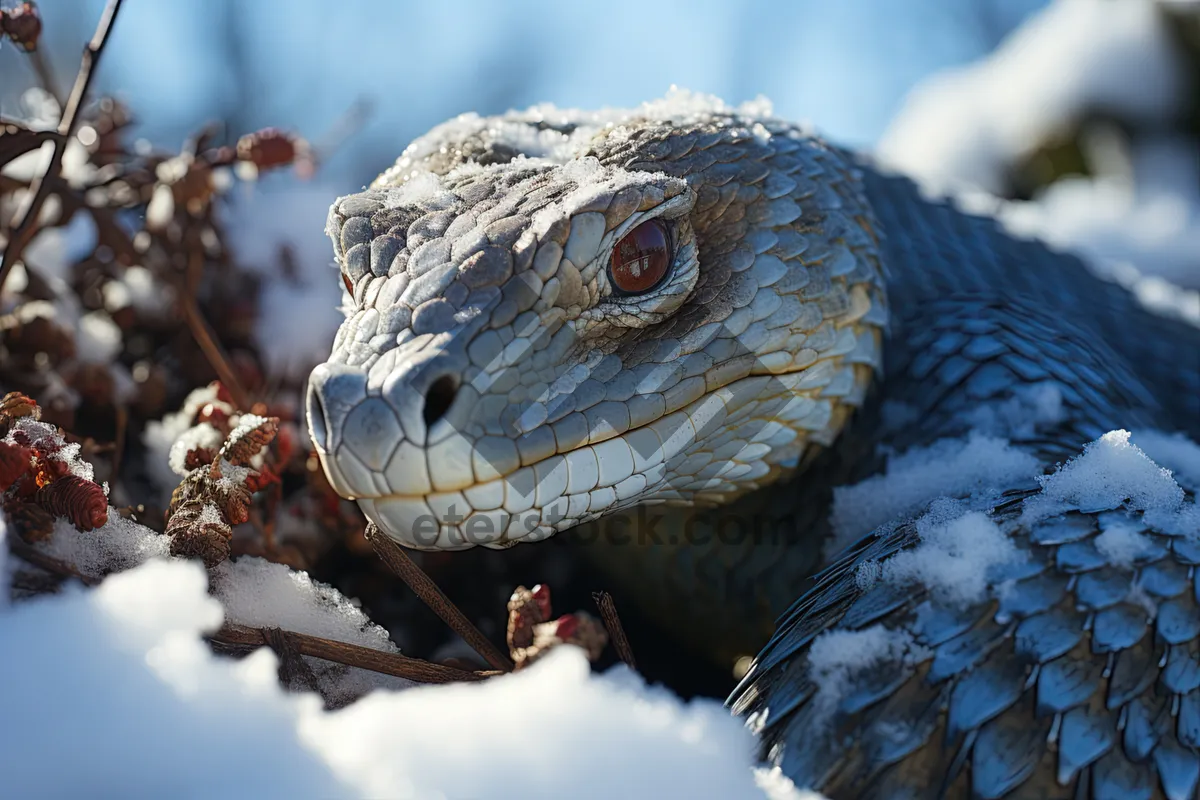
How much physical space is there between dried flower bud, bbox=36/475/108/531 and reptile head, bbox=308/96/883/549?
21 cm

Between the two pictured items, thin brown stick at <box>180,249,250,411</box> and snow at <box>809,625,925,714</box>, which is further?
thin brown stick at <box>180,249,250,411</box>

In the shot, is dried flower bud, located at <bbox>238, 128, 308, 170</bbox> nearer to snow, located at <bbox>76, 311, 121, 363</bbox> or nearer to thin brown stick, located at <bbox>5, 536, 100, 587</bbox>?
snow, located at <bbox>76, 311, 121, 363</bbox>

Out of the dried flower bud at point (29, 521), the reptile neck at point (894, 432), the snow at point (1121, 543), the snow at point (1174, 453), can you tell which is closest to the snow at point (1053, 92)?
the reptile neck at point (894, 432)

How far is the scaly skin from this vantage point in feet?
3.04

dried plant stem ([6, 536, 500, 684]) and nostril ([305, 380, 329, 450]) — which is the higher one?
nostril ([305, 380, 329, 450])

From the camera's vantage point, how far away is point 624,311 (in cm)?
122

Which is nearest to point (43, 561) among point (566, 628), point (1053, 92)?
point (566, 628)

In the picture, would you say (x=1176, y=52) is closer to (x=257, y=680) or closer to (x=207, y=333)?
(x=207, y=333)

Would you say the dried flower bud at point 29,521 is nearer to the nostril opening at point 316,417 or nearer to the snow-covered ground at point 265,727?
the snow-covered ground at point 265,727

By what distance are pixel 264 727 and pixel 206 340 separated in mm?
873

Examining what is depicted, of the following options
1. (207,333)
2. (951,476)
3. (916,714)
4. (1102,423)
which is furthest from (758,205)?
(207,333)

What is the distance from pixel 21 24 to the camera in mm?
1322

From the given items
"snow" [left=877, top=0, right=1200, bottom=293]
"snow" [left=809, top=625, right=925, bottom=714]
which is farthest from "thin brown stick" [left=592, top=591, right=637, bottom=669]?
"snow" [left=877, top=0, right=1200, bottom=293]

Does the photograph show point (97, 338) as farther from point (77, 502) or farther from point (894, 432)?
point (894, 432)
